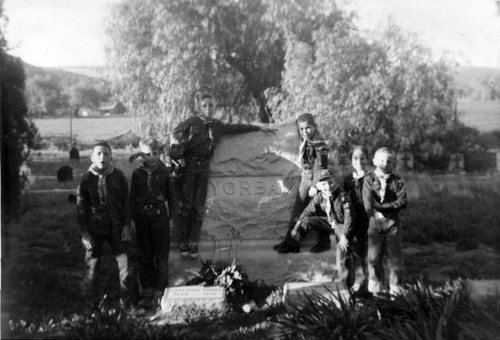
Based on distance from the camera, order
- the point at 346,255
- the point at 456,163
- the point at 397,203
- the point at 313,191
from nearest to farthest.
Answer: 1. the point at 397,203
2. the point at 346,255
3. the point at 313,191
4. the point at 456,163

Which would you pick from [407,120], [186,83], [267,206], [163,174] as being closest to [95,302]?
[163,174]

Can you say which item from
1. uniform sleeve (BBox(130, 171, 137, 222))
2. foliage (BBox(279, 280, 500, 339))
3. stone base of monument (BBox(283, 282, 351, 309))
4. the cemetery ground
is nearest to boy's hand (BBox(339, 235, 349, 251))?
stone base of monument (BBox(283, 282, 351, 309))

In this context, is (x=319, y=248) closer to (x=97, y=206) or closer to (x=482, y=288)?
(x=482, y=288)

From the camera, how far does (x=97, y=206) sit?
16.5ft

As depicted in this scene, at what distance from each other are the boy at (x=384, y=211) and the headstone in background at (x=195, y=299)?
4.89 ft

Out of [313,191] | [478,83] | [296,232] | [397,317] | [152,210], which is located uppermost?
[478,83]

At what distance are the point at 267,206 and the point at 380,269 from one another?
1410 mm

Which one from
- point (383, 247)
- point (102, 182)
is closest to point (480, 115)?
point (383, 247)

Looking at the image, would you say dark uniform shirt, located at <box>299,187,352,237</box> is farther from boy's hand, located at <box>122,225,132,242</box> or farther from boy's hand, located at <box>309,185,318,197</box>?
boy's hand, located at <box>122,225,132,242</box>

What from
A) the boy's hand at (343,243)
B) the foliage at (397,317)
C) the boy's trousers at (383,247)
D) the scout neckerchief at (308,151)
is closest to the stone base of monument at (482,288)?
the foliage at (397,317)

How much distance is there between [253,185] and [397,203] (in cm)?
168

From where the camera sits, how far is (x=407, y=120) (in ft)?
21.6

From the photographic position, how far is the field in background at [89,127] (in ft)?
20.0

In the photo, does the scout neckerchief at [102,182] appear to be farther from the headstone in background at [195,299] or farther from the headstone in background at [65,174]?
the headstone in background at [65,174]
